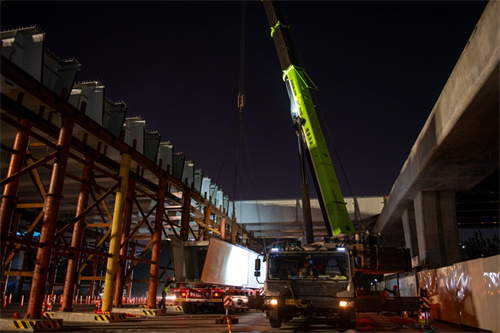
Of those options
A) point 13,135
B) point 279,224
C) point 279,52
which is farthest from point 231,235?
point 13,135

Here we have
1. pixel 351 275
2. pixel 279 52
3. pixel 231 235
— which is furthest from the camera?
pixel 231 235

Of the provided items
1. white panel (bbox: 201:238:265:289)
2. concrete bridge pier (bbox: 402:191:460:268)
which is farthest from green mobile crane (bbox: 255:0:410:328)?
concrete bridge pier (bbox: 402:191:460:268)

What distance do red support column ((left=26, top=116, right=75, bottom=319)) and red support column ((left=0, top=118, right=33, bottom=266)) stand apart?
83cm

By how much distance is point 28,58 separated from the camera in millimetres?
11180

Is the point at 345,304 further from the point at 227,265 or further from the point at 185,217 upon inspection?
the point at 185,217

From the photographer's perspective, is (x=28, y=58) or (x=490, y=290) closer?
(x=490, y=290)

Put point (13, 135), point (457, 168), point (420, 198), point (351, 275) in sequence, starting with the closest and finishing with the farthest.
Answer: point (351, 275) → point (13, 135) → point (457, 168) → point (420, 198)

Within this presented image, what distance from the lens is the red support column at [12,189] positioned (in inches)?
400

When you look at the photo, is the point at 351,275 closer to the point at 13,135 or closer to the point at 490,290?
the point at 490,290

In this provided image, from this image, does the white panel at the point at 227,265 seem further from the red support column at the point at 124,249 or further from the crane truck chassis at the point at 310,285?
the crane truck chassis at the point at 310,285

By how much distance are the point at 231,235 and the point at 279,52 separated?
54.9 feet

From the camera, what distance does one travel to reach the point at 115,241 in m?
14.4

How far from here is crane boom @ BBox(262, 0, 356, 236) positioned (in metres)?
A: 14.9

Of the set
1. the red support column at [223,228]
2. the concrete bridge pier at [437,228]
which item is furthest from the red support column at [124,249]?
the concrete bridge pier at [437,228]
